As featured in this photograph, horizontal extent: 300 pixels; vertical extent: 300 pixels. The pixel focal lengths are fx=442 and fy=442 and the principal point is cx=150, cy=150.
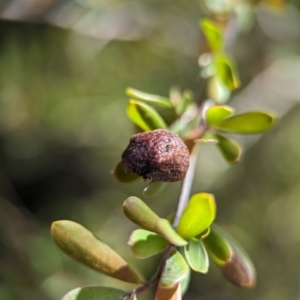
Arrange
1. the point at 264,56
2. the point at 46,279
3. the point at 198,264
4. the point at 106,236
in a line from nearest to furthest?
the point at 198,264, the point at 46,279, the point at 106,236, the point at 264,56

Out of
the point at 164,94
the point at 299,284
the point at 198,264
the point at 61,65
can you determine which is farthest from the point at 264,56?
the point at 198,264

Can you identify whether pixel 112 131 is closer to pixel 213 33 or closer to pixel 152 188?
pixel 213 33

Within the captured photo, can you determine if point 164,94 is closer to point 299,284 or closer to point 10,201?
point 10,201

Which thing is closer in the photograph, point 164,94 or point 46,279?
point 46,279

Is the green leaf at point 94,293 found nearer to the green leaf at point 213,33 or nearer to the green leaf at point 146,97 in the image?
the green leaf at point 146,97

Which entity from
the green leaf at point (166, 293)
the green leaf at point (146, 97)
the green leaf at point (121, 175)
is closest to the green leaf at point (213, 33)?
the green leaf at point (146, 97)

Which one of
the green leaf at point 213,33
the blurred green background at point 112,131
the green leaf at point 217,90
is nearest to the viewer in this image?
the green leaf at point 213,33

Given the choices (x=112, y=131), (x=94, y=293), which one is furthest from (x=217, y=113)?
(x=112, y=131)
